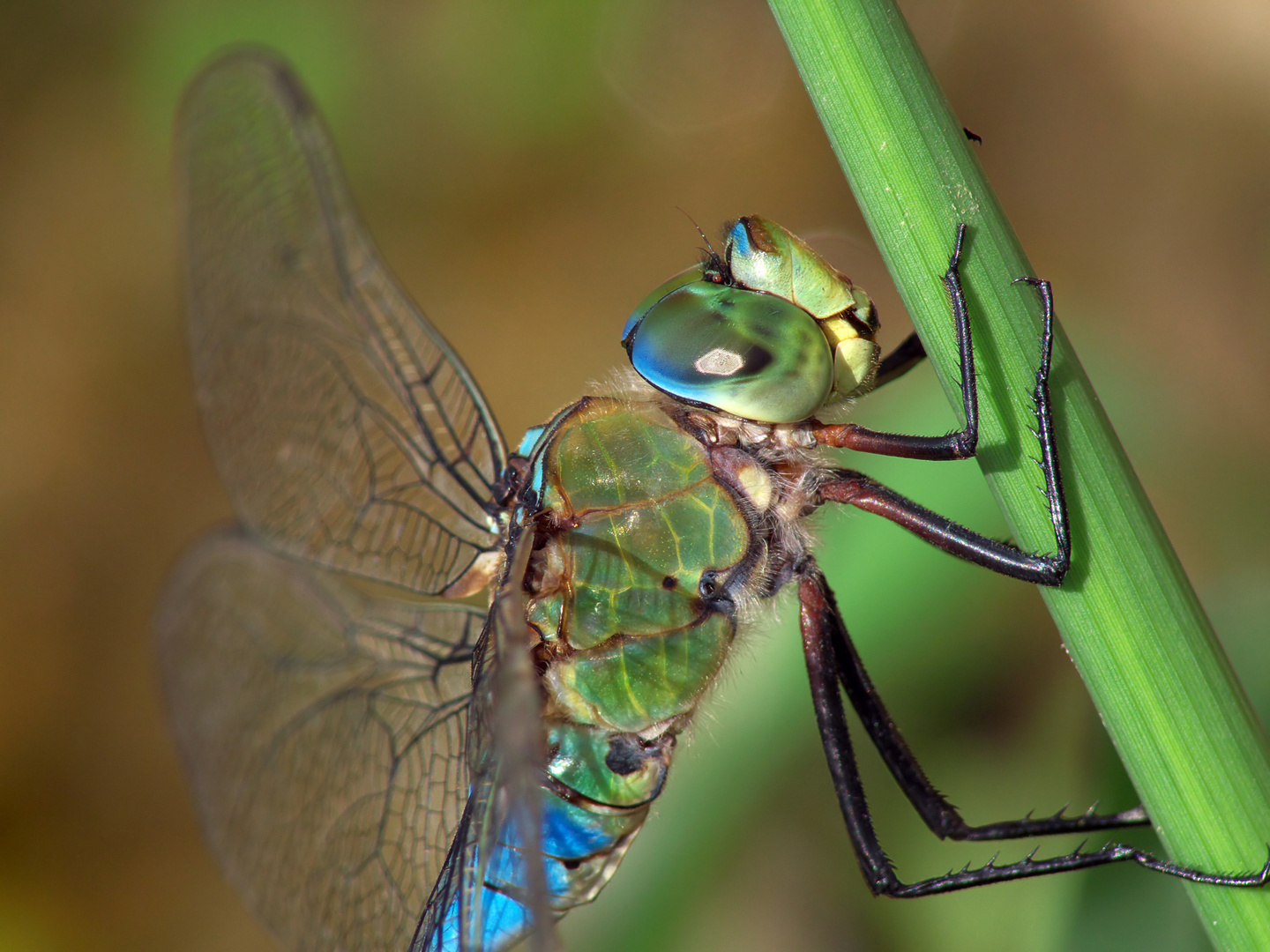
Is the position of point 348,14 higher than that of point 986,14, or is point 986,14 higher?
point 348,14

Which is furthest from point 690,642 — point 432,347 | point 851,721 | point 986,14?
point 986,14

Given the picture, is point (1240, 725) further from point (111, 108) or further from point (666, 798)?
point (111, 108)

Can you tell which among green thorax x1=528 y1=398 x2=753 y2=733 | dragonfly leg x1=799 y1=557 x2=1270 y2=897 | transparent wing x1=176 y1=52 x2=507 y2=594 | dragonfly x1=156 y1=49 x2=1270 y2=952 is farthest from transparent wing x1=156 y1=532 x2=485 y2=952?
dragonfly leg x1=799 y1=557 x2=1270 y2=897

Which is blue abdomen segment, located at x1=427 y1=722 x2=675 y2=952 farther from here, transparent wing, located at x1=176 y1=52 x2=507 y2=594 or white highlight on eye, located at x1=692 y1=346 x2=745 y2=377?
white highlight on eye, located at x1=692 y1=346 x2=745 y2=377

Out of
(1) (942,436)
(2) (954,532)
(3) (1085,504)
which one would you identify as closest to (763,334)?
(1) (942,436)

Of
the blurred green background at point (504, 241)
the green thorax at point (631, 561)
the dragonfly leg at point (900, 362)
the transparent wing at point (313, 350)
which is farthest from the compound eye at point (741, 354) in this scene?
the blurred green background at point (504, 241)

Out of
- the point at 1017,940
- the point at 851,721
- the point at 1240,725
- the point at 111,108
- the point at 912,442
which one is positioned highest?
the point at 111,108
